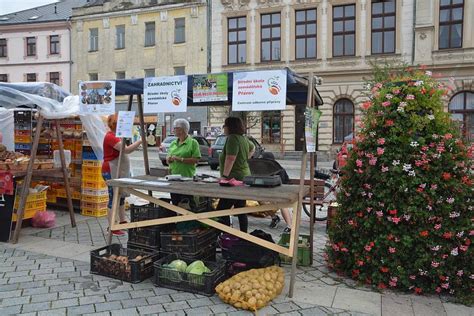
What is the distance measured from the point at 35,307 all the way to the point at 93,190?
408cm

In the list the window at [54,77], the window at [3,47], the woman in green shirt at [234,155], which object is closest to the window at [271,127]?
the window at [54,77]

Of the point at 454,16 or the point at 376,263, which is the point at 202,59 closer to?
the point at 454,16

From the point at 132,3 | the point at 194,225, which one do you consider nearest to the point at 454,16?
the point at 132,3

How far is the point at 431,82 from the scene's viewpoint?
4.48 meters

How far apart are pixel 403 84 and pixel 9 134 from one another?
679cm

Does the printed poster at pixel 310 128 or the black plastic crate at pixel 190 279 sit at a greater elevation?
the printed poster at pixel 310 128

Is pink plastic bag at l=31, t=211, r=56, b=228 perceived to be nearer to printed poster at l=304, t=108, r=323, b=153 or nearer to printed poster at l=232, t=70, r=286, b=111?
printed poster at l=232, t=70, r=286, b=111

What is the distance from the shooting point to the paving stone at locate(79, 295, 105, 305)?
3.99 metres

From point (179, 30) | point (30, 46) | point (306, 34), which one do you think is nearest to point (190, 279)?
point (306, 34)

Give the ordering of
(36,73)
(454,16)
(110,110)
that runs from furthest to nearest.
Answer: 1. (36,73)
2. (454,16)
3. (110,110)

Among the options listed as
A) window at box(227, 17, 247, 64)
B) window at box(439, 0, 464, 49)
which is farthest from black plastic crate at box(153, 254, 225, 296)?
window at box(227, 17, 247, 64)

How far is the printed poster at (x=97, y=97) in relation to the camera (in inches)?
213

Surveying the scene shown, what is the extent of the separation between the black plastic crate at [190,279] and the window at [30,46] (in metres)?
38.1

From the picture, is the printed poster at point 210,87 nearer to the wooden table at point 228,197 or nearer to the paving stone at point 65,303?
the wooden table at point 228,197
